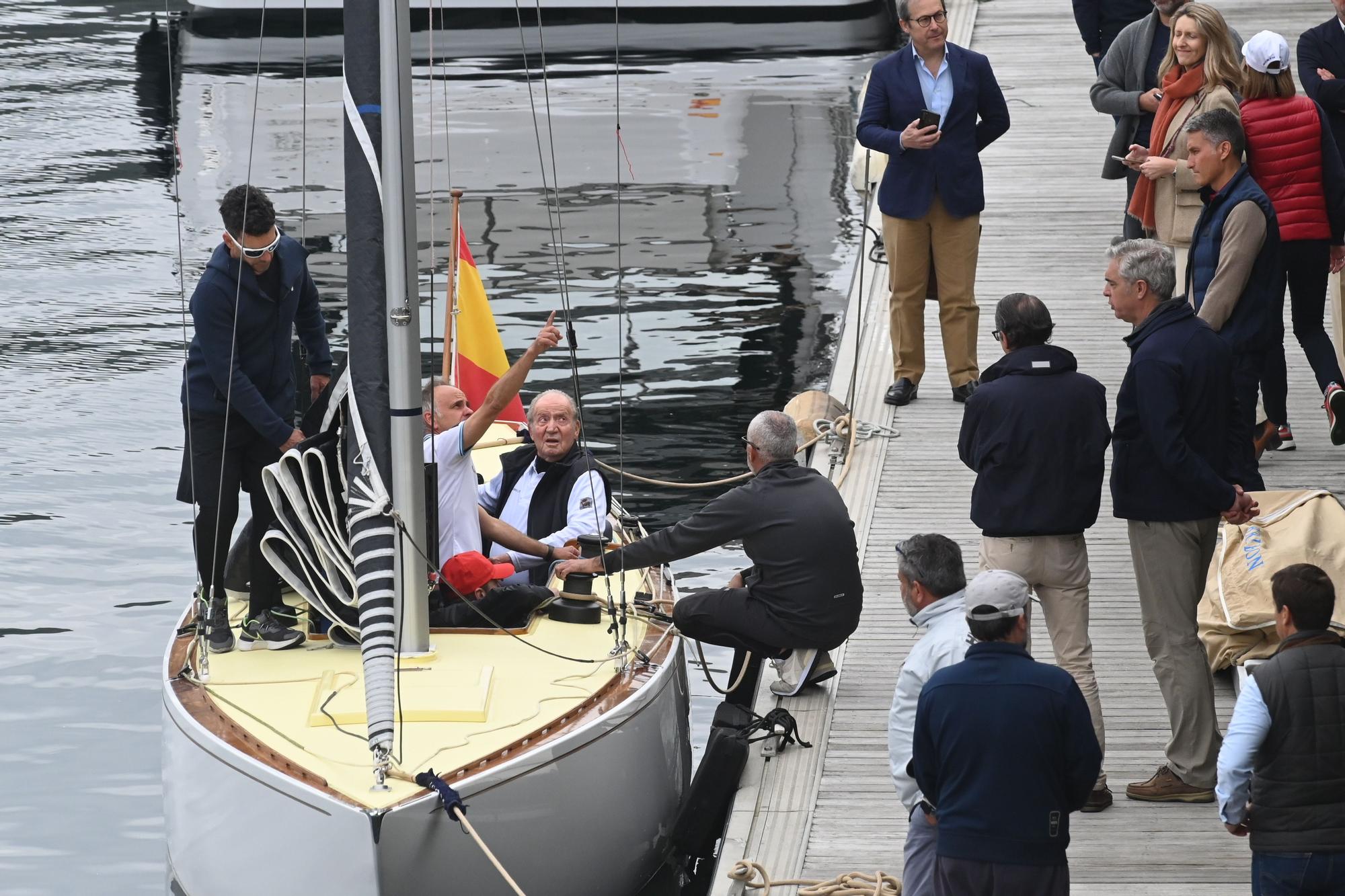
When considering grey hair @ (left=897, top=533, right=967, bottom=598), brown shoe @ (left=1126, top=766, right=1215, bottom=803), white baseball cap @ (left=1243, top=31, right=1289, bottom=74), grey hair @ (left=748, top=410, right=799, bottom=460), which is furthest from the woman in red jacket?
grey hair @ (left=897, top=533, right=967, bottom=598)

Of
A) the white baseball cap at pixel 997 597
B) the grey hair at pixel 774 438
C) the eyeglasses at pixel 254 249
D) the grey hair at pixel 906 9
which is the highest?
the grey hair at pixel 906 9

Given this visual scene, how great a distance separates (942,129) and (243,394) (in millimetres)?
3920

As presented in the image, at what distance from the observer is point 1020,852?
4383 mm

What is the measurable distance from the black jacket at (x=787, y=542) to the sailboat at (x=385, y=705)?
1.01 feet

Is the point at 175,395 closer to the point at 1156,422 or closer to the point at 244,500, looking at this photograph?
the point at 244,500

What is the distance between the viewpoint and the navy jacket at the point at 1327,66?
27.0 ft

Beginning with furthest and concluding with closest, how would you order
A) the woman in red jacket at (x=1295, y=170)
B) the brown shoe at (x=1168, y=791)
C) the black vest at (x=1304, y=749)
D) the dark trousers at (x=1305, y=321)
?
the dark trousers at (x=1305, y=321)
the woman in red jacket at (x=1295, y=170)
the brown shoe at (x=1168, y=791)
the black vest at (x=1304, y=749)

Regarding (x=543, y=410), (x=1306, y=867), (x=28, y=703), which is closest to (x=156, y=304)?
(x=28, y=703)

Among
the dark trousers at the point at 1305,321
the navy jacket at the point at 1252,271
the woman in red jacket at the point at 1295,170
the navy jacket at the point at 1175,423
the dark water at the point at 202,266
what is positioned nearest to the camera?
the navy jacket at the point at 1175,423

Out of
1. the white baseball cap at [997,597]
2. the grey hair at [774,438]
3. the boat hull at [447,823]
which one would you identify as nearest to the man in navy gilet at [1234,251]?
the grey hair at [774,438]

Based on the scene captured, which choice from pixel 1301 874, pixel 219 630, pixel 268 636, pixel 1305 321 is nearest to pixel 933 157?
pixel 1305 321

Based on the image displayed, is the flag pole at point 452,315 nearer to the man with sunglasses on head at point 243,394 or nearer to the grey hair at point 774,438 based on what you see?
the man with sunglasses on head at point 243,394

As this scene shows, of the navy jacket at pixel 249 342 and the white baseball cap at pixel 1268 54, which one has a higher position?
the white baseball cap at pixel 1268 54

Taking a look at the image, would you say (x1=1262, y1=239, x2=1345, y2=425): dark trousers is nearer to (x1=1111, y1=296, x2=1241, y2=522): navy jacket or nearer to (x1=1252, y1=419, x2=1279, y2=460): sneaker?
(x1=1252, y1=419, x2=1279, y2=460): sneaker
